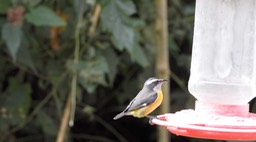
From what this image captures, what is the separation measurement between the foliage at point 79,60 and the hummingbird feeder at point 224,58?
0.58m

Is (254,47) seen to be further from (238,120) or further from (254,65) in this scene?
(238,120)

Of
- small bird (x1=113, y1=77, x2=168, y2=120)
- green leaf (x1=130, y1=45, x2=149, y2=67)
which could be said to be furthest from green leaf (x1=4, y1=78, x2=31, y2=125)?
small bird (x1=113, y1=77, x2=168, y2=120)

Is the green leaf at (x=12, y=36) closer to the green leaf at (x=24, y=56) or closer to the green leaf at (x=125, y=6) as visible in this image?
the green leaf at (x=24, y=56)

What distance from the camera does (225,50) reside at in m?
2.84

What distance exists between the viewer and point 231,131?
2342 millimetres

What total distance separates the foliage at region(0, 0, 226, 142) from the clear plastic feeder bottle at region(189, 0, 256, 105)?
0.59 m

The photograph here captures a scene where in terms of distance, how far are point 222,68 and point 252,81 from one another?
17 cm

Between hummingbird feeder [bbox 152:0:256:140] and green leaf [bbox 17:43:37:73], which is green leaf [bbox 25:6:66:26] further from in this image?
hummingbird feeder [bbox 152:0:256:140]

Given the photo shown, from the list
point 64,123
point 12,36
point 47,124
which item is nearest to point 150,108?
point 12,36

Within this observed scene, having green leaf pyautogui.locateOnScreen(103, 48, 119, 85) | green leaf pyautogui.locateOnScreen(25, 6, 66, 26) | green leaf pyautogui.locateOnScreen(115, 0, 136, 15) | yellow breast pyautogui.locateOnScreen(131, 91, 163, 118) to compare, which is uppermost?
green leaf pyautogui.locateOnScreen(115, 0, 136, 15)

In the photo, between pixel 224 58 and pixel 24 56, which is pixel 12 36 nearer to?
pixel 24 56

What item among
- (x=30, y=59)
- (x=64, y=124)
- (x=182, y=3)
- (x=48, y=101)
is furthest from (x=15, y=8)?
(x=182, y=3)

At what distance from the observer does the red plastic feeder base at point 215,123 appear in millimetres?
2369

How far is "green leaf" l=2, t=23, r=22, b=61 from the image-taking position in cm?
358
